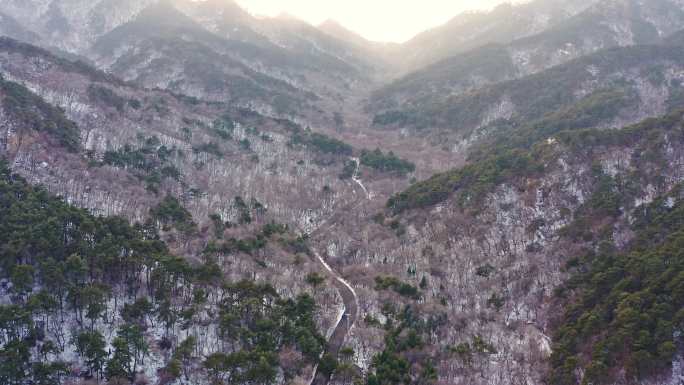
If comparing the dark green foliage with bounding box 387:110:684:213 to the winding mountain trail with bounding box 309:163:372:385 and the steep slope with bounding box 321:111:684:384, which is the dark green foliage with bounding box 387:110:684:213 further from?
the winding mountain trail with bounding box 309:163:372:385

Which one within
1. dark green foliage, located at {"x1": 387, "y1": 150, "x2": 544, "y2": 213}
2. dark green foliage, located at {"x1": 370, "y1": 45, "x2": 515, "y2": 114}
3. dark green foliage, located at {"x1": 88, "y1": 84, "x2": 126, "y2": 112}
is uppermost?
dark green foliage, located at {"x1": 370, "y1": 45, "x2": 515, "y2": 114}

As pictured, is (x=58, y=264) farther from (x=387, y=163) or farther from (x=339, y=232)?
(x=387, y=163)

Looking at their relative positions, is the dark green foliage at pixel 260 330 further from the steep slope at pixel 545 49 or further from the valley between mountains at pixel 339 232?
the steep slope at pixel 545 49

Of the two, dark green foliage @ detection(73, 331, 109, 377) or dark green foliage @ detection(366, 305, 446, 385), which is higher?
dark green foliage @ detection(366, 305, 446, 385)

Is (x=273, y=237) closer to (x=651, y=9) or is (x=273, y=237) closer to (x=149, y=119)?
(x=149, y=119)

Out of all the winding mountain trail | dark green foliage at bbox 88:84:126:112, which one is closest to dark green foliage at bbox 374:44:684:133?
the winding mountain trail

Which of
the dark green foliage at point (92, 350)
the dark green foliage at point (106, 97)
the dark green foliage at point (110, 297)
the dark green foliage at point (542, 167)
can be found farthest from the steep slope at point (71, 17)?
the dark green foliage at point (92, 350)
